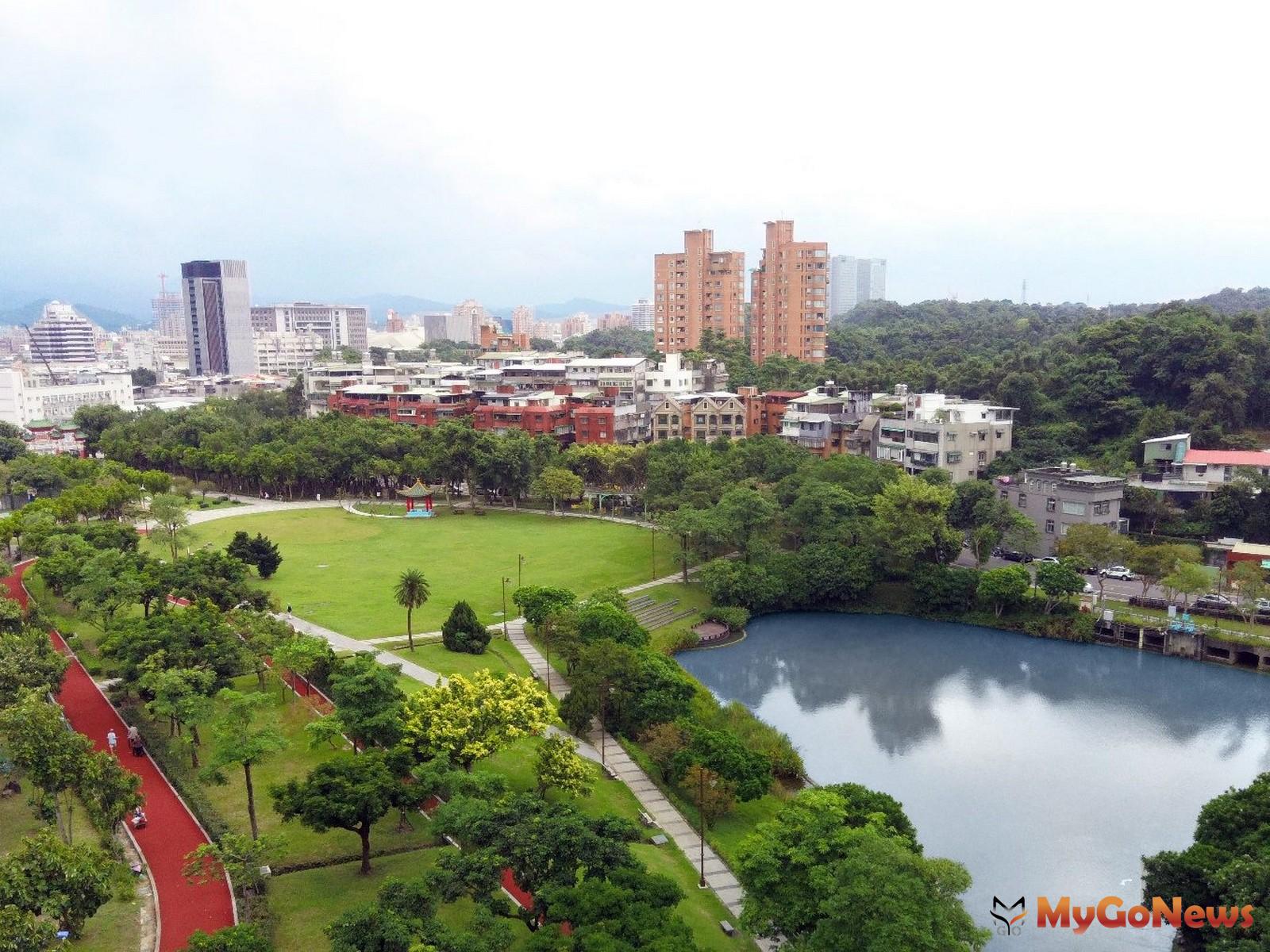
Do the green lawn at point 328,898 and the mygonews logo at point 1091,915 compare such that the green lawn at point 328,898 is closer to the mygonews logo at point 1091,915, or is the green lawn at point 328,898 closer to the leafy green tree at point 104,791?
the leafy green tree at point 104,791

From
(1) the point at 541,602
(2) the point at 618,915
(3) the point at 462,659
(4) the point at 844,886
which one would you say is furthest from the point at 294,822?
(1) the point at 541,602

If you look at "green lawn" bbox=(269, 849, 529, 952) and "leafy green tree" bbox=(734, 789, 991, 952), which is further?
"green lawn" bbox=(269, 849, 529, 952)

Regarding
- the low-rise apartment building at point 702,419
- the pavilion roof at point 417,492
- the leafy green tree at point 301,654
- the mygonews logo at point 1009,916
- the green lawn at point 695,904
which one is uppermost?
the low-rise apartment building at point 702,419

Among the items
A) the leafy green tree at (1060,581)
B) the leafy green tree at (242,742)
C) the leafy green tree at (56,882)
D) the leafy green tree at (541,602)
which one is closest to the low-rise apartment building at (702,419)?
the leafy green tree at (1060,581)

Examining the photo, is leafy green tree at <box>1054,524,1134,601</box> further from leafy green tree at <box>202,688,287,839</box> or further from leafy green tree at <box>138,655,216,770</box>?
leafy green tree at <box>138,655,216,770</box>

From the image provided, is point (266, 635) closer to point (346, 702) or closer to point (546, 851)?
point (346, 702)

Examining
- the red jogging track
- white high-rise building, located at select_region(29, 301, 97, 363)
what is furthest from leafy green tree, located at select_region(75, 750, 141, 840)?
white high-rise building, located at select_region(29, 301, 97, 363)

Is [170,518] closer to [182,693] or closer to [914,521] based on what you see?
[182,693]

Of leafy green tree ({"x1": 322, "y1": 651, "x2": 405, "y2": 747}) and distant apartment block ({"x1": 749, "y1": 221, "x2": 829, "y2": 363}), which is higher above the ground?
distant apartment block ({"x1": 749, "y1": 221, "x2": 829, "y2": 363})
